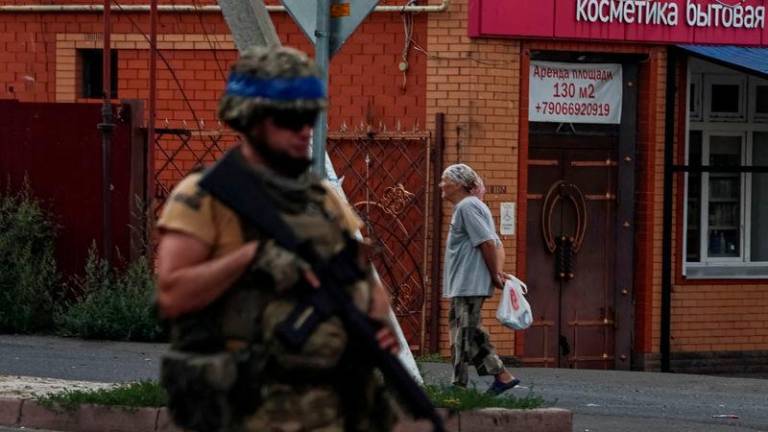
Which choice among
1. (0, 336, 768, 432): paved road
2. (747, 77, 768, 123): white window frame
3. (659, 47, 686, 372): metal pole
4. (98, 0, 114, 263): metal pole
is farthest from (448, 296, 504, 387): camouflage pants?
(747, 77, 768, 123): white window frame

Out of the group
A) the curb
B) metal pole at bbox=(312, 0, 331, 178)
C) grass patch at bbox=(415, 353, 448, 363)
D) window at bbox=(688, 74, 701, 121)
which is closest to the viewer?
metal pole at bbox=(312, 0, 331, 178)

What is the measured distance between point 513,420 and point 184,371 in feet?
19.1

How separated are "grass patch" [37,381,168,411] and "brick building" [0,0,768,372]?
5.18 m

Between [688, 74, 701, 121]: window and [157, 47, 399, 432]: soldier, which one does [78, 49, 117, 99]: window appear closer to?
[688, 74, 701, 121]: window

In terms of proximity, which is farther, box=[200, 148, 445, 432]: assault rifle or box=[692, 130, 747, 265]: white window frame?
box=[692, 130, 747, 265]: white window frame

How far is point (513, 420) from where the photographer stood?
9875 millimetres

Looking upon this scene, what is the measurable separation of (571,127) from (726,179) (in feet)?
6.33

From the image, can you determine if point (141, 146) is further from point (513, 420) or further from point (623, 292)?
point (513, 420)

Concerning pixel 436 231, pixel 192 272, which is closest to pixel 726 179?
pixel 436 231

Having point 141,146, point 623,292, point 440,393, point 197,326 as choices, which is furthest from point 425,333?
point 197,326

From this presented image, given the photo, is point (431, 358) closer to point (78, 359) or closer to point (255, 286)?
point (78, 359)

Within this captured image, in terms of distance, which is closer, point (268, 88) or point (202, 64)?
point (268, 88)

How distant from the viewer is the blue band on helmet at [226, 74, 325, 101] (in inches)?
167

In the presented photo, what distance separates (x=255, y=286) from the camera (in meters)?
4.24
